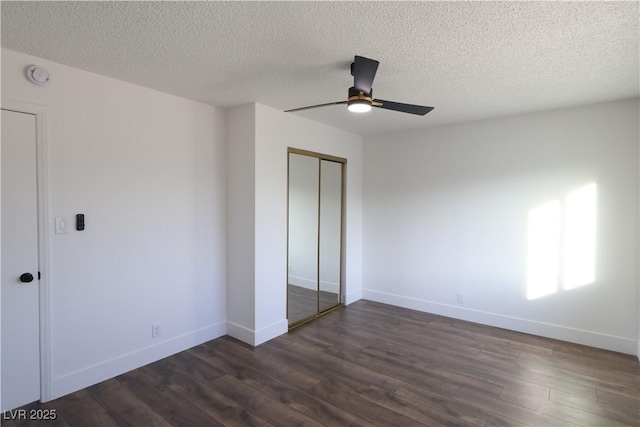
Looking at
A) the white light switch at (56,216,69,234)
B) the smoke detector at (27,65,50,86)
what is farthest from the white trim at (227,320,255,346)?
the smoke detector at (27,65,50,86)

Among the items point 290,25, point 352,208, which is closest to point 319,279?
point 352,208

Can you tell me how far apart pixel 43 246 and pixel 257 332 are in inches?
77.3

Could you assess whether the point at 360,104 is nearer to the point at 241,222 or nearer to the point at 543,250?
the point at 241,222

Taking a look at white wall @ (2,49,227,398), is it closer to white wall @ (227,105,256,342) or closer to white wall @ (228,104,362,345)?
white wall @ (227,105,256,342)

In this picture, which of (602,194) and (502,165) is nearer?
(602,194)

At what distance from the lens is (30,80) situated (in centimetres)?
227

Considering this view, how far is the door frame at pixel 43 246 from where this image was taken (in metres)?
2.33

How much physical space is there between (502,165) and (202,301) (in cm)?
370

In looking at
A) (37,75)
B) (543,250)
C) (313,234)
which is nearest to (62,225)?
(37,75)

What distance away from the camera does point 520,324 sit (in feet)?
12.2

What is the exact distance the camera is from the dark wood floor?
7.41ft

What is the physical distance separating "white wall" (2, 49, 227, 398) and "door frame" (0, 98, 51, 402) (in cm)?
3

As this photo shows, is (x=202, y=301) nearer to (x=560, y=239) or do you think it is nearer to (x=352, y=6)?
(x=352, y=6)

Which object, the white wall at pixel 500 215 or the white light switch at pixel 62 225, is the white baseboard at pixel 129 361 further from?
the white wall at pixel 500 215
